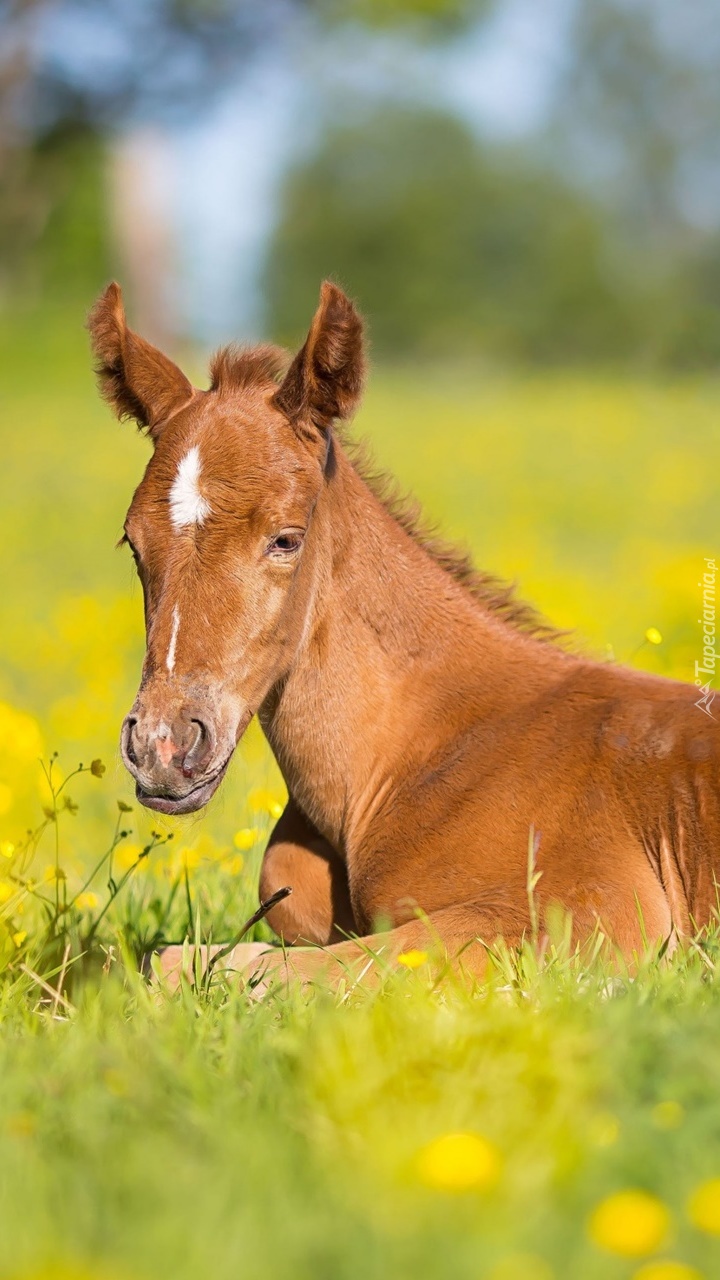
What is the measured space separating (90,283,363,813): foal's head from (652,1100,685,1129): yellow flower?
131cm

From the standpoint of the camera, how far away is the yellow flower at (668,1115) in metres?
2.13

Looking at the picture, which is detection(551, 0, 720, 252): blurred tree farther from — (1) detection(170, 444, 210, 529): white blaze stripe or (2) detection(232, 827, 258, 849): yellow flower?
(1) detection(170, 444, 210, 529): white blaze stripe

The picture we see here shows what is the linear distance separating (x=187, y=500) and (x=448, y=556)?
101 cm

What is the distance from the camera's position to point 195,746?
123 inches

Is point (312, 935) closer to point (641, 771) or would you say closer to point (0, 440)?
point (641, 771)

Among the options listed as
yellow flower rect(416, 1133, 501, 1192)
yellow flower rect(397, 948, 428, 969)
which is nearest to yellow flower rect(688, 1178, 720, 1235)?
yellow flower rect(416, 1133, 501, 1192)

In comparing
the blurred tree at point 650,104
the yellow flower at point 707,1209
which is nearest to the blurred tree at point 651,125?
the blurred tree at point 650,104

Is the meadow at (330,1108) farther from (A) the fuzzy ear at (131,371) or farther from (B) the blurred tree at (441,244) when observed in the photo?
(B) the blurred tree at (441,244)

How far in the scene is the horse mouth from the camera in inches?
123

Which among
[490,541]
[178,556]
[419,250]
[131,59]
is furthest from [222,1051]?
[419,250]

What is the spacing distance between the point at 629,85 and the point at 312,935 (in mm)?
59320

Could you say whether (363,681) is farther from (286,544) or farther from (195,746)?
(195,746)

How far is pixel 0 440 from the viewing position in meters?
18.7

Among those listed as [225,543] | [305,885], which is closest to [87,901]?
[305,885]
